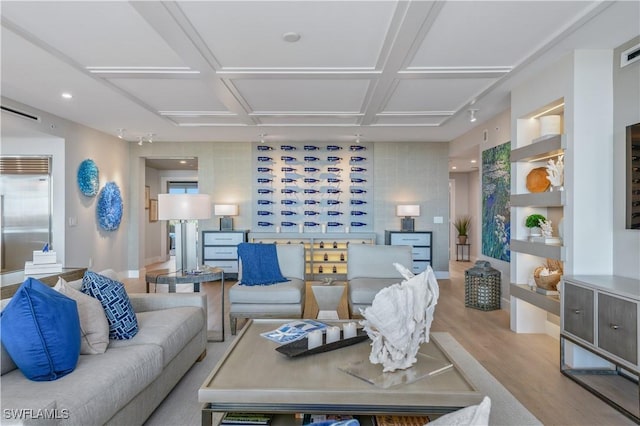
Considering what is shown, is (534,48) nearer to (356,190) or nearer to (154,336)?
(154,336)

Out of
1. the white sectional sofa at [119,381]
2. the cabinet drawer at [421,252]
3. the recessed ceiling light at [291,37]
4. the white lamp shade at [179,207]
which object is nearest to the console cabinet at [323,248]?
the cabinet drawer at [421,252]

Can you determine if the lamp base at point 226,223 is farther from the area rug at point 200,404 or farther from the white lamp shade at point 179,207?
the area rug at point 200,404

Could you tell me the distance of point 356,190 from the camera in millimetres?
7340

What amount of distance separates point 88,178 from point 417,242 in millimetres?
5623

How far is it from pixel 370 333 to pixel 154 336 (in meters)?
1.34

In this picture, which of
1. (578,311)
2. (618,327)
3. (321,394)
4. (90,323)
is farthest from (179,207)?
(618,327)

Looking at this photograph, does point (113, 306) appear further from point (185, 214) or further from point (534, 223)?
point (534, 223)

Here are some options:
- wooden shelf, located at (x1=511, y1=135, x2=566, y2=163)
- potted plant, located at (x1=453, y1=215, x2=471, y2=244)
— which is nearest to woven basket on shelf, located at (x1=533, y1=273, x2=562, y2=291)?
wooden shelf, located at (x1=511, y1=135, x2=566, y2=163)

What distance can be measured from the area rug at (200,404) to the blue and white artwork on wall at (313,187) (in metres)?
4.30

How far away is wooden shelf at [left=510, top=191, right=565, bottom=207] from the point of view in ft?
10.5

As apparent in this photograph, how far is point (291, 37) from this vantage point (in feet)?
9.22

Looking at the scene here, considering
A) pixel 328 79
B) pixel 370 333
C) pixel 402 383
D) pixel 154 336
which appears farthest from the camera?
pixel 328 79

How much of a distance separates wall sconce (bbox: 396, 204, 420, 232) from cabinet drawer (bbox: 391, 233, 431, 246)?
0.17 meters

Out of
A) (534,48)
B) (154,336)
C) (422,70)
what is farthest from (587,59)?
(154,336)
